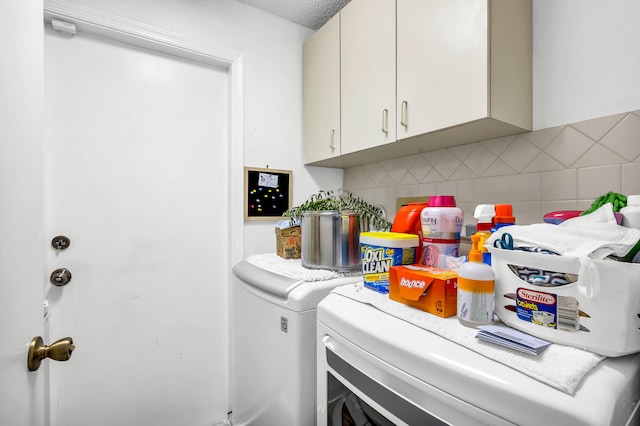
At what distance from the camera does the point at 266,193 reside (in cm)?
170

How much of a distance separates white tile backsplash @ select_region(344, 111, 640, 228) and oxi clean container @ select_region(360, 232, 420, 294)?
550 mm

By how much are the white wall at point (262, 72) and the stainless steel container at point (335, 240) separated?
0.63 metres

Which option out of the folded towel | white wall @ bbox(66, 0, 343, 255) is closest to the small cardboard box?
the folded towel

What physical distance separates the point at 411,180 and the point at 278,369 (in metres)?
1.06

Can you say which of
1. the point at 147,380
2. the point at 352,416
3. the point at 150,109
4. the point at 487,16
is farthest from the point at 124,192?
the point at 487,16

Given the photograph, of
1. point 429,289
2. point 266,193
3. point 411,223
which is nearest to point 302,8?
point 266,193

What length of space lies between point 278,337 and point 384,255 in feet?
1.60

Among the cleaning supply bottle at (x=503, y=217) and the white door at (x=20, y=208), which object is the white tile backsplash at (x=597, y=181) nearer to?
the cleaning supply bottle at (x=503, y=217)

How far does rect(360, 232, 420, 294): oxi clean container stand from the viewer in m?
0.83

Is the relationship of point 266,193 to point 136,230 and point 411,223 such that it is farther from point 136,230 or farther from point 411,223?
point 411,223

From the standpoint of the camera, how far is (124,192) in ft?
4.60

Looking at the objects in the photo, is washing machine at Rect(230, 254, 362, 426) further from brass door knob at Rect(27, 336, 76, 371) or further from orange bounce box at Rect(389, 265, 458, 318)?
brass door knob at Rect(27, 336, 76, 371)

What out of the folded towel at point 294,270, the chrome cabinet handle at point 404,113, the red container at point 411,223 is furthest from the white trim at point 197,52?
the red container at point 411,223

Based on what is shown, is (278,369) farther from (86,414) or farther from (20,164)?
(86,414)
